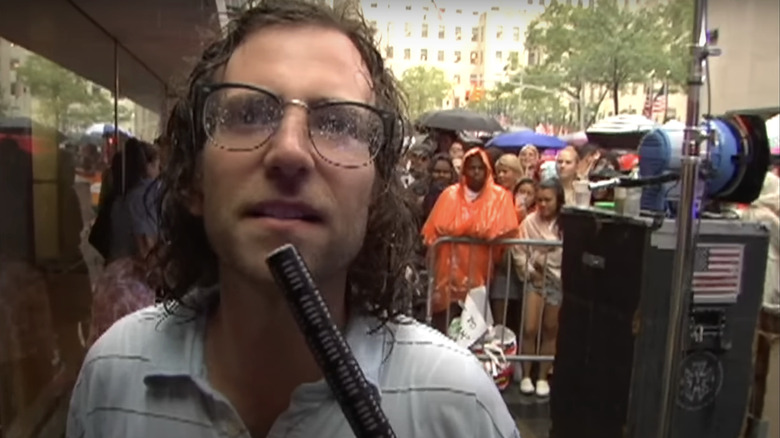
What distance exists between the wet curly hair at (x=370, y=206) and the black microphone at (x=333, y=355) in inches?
17.0

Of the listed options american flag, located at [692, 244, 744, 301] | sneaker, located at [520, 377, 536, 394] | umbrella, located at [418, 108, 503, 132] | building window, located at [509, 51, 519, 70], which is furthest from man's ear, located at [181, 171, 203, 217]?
building window, located at [509, 51, 519, 70]

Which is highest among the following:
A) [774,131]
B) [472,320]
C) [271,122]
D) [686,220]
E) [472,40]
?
[472,40]

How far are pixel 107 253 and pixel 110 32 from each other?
140cm

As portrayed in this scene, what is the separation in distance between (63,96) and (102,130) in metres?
0.86

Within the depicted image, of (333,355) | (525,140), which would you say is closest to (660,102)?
(525,140)

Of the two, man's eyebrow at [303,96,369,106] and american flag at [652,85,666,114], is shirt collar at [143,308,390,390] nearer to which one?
man's eyebrow at [303,96,369,106]

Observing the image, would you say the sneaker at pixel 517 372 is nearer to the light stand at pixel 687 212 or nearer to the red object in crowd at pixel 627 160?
the red object in crowd at pixel 627 160

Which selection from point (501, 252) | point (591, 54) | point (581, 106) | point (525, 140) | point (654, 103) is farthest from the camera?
point (581, 106)

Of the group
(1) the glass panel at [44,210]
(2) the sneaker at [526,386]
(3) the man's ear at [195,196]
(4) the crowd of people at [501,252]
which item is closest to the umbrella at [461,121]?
(4) the crowd of people at [501,252]

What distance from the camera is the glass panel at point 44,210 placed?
10.3 feet

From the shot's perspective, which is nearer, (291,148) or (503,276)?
(291,148)

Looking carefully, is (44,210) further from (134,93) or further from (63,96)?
(134,93)

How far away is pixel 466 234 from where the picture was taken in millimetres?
4531

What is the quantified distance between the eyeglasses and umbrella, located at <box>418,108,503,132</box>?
5.44 m
